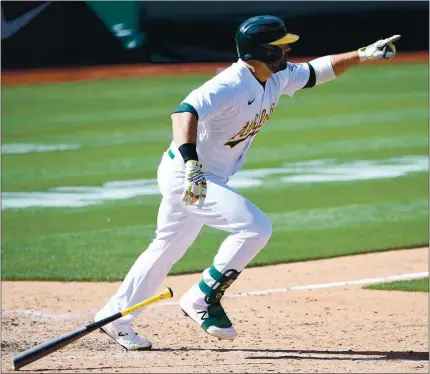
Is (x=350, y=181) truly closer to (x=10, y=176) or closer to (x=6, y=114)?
(x=10, y=176)

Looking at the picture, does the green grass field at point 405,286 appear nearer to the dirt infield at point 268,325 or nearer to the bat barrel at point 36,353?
the dirt infield at point 268,325

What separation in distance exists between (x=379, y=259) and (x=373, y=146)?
14.1 ft

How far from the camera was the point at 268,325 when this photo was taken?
21.0 feet

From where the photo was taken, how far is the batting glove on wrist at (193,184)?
5.10 meters

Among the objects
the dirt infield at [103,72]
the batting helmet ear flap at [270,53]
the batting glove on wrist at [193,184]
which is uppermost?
the batting helmet ear flap at [270,53]

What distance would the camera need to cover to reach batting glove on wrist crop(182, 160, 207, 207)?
201 inches

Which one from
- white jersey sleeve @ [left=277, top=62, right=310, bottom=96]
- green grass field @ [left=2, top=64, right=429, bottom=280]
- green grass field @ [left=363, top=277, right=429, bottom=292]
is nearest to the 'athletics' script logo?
white jersey sleeve @ [left=277, top=62, right=310, bottom=96]

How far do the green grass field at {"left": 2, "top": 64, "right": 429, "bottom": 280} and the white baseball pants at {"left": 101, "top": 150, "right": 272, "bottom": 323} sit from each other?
213cm

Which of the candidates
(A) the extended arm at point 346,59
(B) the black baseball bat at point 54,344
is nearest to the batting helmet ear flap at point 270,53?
(A) the extended arm at point 346,59

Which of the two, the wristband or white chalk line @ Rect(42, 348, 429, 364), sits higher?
the wristband

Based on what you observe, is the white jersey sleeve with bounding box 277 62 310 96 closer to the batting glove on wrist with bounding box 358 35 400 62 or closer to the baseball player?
the baseball player

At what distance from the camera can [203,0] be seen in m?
17.2

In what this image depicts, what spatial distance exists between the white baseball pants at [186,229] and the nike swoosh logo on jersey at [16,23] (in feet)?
39.7

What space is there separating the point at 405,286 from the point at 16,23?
11531mm
